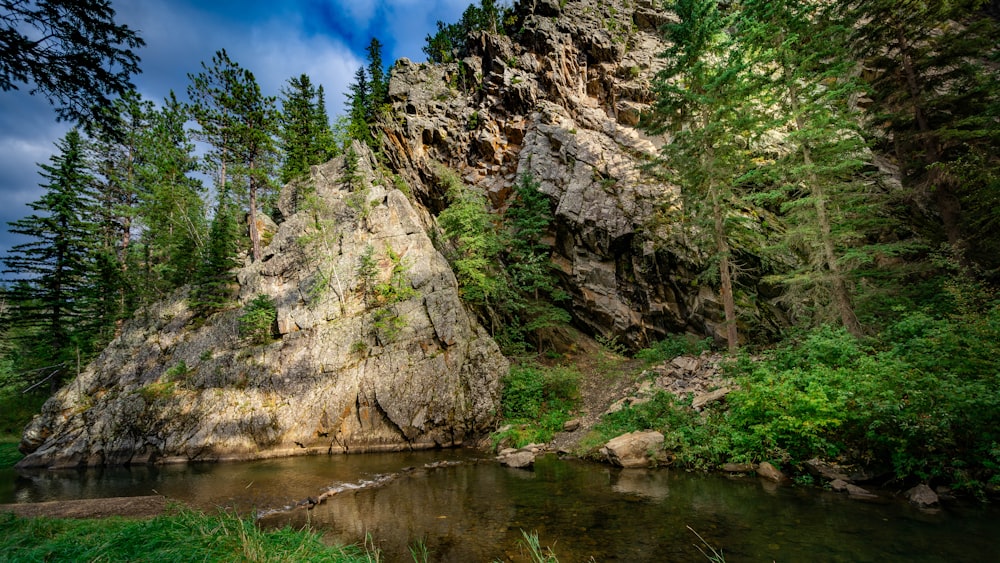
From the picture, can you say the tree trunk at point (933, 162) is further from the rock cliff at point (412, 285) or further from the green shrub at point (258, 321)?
the green shrub at point (258, 321)

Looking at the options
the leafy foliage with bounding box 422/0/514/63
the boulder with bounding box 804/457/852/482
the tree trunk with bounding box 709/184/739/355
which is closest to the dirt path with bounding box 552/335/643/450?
the tree trunk with bounding box 709/184/739/355

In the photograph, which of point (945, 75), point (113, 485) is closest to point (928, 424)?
point (945, 75)

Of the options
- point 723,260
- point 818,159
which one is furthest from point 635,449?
point 818,159

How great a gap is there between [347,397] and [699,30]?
24.7m

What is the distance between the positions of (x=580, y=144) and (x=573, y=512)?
2767cm

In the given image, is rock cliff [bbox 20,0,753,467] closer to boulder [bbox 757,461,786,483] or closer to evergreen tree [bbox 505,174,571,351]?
evergreen tree [bbox 505,174,571,351]

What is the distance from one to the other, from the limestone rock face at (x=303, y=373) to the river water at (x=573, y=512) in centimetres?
330

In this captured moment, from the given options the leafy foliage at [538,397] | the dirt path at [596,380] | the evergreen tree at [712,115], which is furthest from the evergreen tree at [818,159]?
the leafy foliage at [538,397]

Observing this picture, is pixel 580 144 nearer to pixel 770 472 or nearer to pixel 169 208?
pixel 770 472

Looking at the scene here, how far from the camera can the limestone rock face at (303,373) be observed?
672 inches

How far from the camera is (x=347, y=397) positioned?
17750 mm

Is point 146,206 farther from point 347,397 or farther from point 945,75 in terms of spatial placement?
point 945,75

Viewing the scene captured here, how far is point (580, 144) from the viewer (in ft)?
96.9

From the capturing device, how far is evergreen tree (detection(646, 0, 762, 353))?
15.7 m
